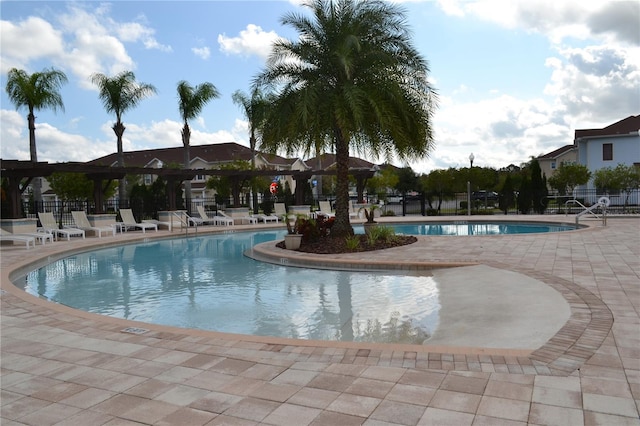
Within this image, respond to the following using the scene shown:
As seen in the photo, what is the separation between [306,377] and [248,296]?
445cm

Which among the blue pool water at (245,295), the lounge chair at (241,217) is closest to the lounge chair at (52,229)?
the blue pool water at (245,295)

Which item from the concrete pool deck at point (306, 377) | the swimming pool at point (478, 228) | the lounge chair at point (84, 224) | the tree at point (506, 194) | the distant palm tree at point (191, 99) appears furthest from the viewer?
the distant palm tree at point (191, 99)

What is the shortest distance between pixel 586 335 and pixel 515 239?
9.11 meters

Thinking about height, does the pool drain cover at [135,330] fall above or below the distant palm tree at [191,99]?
below

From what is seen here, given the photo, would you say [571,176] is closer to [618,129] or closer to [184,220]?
[618,129]

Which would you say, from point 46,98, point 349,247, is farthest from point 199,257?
point 46,98

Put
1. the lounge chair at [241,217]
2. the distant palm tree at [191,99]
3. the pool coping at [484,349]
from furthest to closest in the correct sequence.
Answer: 1. the distant palm tree at [191,99]
2. the lounge chair at [241,217]
3. the pool coping at [484,349]

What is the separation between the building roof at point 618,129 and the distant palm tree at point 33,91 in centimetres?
3579

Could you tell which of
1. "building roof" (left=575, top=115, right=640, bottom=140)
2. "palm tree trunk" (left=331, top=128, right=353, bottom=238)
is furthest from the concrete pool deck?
"building roof" (left=575, top=115, right=640, bottom=140)

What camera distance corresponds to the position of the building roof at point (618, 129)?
34.9 metres

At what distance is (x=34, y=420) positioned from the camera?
3.31 metres

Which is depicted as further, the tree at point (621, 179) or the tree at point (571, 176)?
the tree at point (571, 176)

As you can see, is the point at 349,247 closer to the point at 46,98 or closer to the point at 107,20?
the point at 107,20

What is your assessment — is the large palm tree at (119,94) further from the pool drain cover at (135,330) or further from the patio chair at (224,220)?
the pool drain cover at (135,330)
